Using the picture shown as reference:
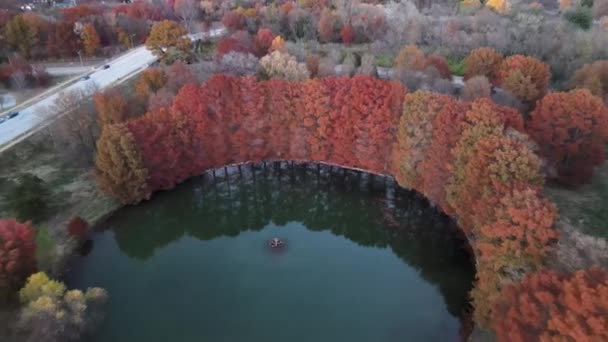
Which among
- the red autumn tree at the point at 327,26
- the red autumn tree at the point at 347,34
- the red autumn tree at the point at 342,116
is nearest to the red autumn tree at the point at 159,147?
the red autumn tree at the point at 342,116

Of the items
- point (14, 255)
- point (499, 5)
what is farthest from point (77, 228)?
point (499, 5)

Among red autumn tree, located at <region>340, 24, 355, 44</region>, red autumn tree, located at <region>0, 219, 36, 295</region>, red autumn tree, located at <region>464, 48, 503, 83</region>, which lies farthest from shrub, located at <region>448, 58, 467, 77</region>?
red autumn tree, located at <region>0, 219, 36, 295</region>

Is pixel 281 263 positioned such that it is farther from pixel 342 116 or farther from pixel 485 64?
pixel 485 64

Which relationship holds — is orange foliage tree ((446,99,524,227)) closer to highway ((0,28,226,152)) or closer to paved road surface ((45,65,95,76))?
highway ((0,28,226,152))

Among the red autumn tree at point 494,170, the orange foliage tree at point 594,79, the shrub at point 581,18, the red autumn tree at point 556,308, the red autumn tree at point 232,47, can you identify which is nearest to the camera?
the red autumn tree at point 556,308

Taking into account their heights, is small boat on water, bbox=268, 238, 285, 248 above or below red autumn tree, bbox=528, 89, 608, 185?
below

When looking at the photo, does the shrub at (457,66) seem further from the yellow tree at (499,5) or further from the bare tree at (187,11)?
the bare tree at (187,11)
